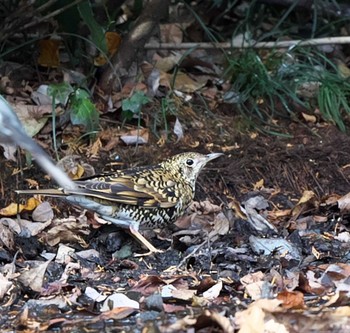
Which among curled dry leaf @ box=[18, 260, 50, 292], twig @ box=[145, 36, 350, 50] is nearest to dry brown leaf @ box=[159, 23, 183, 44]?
twig @ box=[145, 36, 350, 50]

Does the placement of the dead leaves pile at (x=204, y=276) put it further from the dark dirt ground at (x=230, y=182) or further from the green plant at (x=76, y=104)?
the green plant at (x=76, y=104)

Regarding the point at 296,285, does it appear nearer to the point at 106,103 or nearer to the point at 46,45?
the point at 106,103

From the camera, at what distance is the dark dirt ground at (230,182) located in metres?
6.39

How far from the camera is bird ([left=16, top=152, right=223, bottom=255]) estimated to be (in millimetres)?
6777

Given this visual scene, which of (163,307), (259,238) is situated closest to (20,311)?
(163,307)

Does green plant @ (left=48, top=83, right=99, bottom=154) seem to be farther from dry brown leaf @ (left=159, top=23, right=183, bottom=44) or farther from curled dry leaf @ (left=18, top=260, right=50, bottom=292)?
curled dry leaf @ (left=18, top=260, right=50, bottom=292)

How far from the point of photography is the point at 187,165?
739cm

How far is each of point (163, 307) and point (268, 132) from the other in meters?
3.76

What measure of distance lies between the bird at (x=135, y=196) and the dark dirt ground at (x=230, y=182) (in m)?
0.18

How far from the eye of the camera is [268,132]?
898 cm

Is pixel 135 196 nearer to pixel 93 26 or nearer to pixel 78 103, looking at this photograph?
pixel 78 103

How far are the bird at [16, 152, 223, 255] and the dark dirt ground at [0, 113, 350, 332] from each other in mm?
178

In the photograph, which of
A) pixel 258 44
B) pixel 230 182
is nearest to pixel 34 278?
pixel 230 182

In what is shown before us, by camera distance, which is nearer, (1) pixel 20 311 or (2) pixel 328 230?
(1) pixel 20 311
